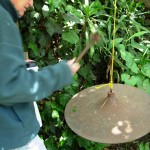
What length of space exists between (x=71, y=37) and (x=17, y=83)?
3.95 ft

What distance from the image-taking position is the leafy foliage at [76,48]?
2.29 meters

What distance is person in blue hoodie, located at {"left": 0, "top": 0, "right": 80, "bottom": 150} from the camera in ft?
3.74

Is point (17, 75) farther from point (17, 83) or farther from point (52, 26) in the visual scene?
point (52, 26)

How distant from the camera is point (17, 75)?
3.77 feet

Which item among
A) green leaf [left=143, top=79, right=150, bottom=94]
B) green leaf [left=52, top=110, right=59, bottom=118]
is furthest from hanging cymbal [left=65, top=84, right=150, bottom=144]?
green leaf [left=143, top=79, right=150, bottom=94]

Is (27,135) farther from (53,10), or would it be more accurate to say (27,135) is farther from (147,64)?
(147,64)

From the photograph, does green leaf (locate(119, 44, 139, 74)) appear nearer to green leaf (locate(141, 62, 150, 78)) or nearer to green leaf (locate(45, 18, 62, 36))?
green leaf (locate(141, 62, 150, 78))

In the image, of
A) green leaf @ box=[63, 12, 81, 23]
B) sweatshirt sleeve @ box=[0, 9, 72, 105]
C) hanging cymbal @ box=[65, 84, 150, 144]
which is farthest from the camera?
green leaf @ box=[63, 12, 81, 23]

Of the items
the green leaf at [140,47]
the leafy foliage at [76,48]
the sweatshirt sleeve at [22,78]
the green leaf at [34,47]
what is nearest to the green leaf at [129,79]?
the leafy foliage at [76,48]

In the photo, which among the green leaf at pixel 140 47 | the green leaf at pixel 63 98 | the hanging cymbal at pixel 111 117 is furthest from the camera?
the green leaf at pixel 140 47

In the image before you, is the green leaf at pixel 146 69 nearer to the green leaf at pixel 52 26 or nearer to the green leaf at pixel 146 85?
the green leaf at pixel 146 85

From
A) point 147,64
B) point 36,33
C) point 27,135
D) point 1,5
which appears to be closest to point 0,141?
point 27,135

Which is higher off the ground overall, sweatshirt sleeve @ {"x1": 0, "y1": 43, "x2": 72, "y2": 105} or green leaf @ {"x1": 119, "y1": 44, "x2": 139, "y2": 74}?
sweatshirt sleeve @ {"x1": 0, "y1": 43, "x2": 72, "y2": 105}

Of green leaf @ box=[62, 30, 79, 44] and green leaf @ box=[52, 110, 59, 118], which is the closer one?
green leaf @ box=[62, 30, 79, 44]
